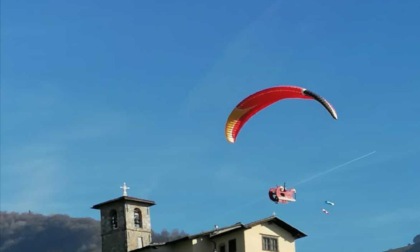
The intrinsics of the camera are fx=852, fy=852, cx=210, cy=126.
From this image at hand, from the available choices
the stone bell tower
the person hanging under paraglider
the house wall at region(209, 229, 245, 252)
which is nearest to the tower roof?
the stone bell tower

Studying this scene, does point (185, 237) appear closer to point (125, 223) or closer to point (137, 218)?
point (125, 223)

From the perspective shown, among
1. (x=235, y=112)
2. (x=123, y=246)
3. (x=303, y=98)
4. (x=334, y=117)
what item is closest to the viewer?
(x=334, y=117)

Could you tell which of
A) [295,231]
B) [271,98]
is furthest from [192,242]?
[271,98]

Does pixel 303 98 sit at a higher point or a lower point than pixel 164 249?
higher

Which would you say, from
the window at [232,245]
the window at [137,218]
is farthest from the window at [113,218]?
the window at [232,245]

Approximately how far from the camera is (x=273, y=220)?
72.1 m

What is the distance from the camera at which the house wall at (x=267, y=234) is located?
6969cm

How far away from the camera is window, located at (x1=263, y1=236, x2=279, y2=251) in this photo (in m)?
71.6

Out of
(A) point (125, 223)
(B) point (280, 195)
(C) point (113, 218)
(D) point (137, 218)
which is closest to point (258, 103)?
(B) point (280, 195)

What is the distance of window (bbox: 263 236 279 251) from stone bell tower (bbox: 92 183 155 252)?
12929 mm

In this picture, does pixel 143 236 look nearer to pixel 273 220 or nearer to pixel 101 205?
pixel 101 205

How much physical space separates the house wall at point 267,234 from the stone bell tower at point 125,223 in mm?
12919

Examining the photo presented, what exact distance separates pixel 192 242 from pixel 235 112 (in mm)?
18113

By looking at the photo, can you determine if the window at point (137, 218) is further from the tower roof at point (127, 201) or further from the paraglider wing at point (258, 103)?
the paraglider wing at point (258, 103)
